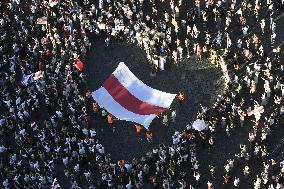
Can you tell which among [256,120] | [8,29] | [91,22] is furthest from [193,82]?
[8,29]

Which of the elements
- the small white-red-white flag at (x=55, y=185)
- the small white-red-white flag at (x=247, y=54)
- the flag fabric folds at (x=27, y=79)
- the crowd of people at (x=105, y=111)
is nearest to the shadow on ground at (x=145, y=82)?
the crowd of people at (x=105, y=111)

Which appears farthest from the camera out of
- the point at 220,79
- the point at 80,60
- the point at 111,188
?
the point at 80,60

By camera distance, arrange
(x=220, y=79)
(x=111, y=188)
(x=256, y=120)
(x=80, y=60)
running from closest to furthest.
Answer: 1. (x=111, y=188)
2. (x=256, y=120)
3. (x=220, y=79)
4. (x=80, y=60)

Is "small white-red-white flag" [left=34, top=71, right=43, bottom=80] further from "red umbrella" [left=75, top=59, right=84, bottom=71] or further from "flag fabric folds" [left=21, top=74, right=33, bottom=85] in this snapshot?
"red umbrella" [left=75, top=59, right=84, bottom=71]

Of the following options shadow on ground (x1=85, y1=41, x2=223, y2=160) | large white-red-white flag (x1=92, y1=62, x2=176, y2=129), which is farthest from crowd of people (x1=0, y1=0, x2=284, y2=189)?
large white-red-white flag (x1=92, y1=62, x2=176, y2=129)

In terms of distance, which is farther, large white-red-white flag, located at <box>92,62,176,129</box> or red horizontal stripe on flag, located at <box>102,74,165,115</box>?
red horizontal stripe on flag, located at <box>102,74,165,115</box>

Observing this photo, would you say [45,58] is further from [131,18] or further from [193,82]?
[193,82]

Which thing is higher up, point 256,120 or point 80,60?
point 80,60
